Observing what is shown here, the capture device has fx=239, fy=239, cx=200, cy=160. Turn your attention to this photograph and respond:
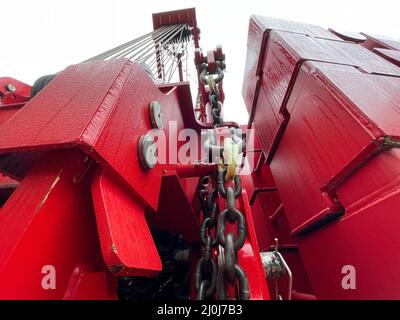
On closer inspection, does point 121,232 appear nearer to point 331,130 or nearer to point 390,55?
point 331,130

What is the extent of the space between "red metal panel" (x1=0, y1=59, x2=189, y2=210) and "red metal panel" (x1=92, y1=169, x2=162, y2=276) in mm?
45

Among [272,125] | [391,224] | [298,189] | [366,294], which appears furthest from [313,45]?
[366,294]

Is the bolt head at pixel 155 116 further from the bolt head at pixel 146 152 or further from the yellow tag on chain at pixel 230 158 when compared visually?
the yellow tag on chain at pixel 230 158

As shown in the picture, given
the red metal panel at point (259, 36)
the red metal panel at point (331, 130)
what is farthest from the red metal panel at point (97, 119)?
the red metal panel at point (259, 36)

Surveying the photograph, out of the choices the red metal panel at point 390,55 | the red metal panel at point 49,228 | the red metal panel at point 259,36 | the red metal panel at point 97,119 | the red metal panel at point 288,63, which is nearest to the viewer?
the red metal panel at point 49,228

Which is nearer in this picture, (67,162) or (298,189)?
(67,162)

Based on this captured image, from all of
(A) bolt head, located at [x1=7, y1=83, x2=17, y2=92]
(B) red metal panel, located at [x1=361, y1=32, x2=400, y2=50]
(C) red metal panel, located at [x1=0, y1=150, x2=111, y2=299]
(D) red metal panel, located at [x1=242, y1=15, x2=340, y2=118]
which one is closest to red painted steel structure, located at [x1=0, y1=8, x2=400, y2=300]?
(C) red metal panel, located at [x1=0, y1=150, x2=111, y2=299]

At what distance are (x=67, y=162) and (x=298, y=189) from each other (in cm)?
94

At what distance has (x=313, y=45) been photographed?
1172 millimetres

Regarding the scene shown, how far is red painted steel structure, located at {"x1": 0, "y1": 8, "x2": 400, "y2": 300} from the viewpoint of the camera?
0.49 meters

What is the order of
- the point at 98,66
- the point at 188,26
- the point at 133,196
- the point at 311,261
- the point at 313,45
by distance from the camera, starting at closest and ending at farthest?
the point at 133,196 < the point at 98,66 < the point at 311,261 < the point at 313,45 < the point at 188,26

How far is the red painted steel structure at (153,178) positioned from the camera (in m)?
0.49

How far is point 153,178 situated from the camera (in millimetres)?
807
